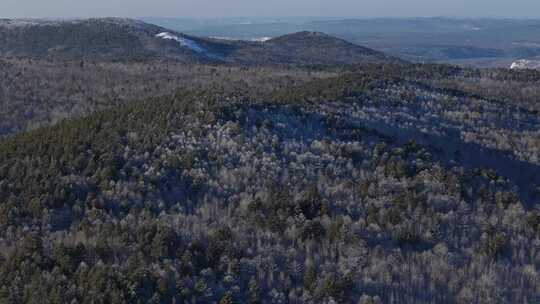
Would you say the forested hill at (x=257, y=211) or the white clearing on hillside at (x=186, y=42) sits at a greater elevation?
the white clearing on hillside at (x=186, y=42)

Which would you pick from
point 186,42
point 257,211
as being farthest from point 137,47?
point 257,211

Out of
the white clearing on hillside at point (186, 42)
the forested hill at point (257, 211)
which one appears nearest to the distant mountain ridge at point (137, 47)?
the white clearing on hillside at point (186, 42)

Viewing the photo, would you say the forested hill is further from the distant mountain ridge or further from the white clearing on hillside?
the white clearing on hillside

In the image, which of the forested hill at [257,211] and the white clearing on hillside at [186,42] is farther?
the white clearing on hillside at [186,42]

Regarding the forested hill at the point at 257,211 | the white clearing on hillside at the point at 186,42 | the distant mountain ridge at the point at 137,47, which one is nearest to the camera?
the forested hill at the point at 257,211

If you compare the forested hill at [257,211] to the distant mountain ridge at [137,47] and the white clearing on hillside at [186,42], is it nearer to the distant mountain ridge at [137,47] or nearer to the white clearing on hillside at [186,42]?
the distant mountain ridge at [137,47]

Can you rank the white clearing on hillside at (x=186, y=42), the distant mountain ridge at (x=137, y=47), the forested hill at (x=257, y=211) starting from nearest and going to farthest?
the forested hill at (x=257, y=211) < the distant mountain ridge at (x=137, y=47) < the white clearing on hillside at (x=186, y=42)

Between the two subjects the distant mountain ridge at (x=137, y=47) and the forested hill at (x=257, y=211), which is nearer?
the forested hill at (x=257, y=211)
